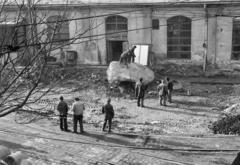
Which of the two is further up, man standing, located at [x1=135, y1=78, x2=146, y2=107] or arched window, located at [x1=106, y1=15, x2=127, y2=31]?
arched window, located at [x1=106, y1=15, x2=127, y2=31]

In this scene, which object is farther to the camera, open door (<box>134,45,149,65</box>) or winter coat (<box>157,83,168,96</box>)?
open door (<box>134,45,149,65</box>)

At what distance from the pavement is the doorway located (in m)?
11.5

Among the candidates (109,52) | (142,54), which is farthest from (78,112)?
(109,52)

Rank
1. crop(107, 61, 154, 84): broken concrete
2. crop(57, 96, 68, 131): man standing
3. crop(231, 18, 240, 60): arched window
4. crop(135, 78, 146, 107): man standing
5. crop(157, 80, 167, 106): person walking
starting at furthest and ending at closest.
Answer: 1. crop(231, 18, 240, 60): arched window
2. crop(107, 61, 154, 84): broken concrete
3. crop(157, 80, 167, 106): person walking
4. crop(135, 78, 146, 107): man standing
5. crop(57, 96, 68, 131): man standing

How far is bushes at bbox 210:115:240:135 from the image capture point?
15.5 m

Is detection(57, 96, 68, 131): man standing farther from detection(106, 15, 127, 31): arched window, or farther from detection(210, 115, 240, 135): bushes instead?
detection(106, 15, 127, 31): arched window

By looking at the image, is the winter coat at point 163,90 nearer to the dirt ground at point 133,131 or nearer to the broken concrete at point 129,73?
the dirt ground at point 133,131

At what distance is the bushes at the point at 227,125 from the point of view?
1551cm

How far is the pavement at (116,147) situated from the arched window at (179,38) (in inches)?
433

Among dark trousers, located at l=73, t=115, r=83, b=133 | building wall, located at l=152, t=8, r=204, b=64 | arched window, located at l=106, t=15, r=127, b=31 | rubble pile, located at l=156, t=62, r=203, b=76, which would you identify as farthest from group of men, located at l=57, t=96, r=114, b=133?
arched window, located at l=106, t=15, r=127, b=31

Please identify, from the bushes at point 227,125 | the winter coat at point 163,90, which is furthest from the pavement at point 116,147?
the winter coat at point 163,90

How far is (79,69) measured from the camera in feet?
83.5

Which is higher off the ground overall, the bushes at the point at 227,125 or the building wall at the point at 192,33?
the building wall at the point at 192,33

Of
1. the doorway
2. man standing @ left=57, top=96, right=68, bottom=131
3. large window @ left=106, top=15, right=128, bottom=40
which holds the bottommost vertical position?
man standing @ left=57, top=96, right=68, bottom=131
